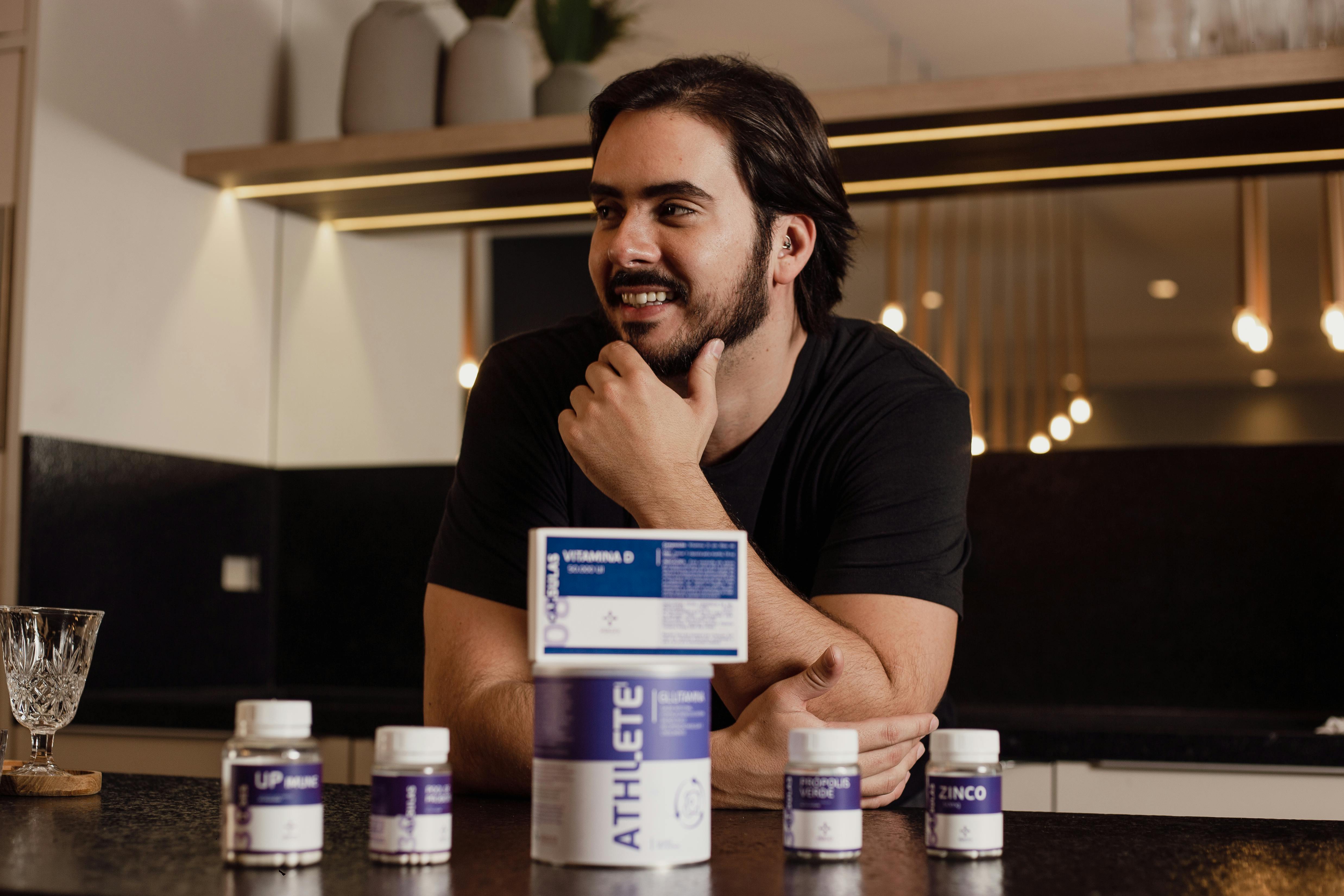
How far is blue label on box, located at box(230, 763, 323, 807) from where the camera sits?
0.59 meters

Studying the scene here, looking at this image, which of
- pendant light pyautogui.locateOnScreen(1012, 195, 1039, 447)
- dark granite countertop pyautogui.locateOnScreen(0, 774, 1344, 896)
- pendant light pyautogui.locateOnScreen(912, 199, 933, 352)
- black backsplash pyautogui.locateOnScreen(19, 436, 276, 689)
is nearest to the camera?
dark granite countertop pyautogui.locateOnScreen(0, 774, 1344, 896)

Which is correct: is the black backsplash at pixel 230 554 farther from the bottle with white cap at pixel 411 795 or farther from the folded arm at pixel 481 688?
the bottle with white cap at pixel 411 795

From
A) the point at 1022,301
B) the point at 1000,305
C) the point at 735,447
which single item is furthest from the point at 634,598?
the point at 1022,301

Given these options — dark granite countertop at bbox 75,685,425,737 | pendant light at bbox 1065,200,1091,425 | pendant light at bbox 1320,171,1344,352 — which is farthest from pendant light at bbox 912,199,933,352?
dark granite countertop at bbox 75,685,425,737

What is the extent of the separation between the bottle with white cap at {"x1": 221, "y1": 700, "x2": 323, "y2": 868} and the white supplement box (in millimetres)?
117

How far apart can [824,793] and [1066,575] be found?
62.0 inches

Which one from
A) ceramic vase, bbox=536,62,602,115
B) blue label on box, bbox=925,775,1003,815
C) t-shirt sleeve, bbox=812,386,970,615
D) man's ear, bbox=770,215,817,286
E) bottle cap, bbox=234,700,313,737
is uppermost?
ceramic vase, bbox=536,62,602,115

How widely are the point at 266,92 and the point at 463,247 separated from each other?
49 centimetres

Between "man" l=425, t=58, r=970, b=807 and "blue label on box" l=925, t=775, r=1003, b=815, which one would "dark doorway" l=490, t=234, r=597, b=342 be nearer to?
"man" l=425, t=58, r=970, b=807

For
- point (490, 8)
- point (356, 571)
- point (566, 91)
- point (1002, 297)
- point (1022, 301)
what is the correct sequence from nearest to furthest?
point (566, 91)
point (490, 8)
point (356, 571)
point (1022, 301)
point (1002, 297)

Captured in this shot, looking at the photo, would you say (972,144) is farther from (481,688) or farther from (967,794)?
(967,794)

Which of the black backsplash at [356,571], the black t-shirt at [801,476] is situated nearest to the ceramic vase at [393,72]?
the black backsplash at [356,571]

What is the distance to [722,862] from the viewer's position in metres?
0.63

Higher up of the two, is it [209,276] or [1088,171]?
[1088,171]
